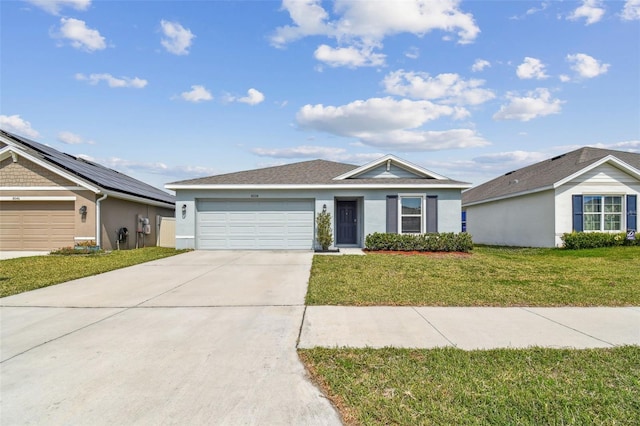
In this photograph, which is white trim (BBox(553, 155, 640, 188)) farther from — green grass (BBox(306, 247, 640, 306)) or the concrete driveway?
the concrete driveway

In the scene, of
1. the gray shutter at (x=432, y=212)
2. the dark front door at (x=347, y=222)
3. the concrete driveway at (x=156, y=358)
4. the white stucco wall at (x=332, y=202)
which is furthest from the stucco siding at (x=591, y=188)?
the concrete driveway at (x=156, y=358)

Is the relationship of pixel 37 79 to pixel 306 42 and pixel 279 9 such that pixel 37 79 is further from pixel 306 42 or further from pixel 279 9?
pixel 306 42

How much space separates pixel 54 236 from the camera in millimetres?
14203

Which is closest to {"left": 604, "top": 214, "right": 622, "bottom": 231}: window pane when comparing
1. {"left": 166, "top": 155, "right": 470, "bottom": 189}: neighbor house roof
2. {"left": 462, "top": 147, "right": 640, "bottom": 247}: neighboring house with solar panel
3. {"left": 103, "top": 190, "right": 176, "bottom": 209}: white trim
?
{"left": 462, "top": 147, "right": 640, "bottom": 247}: neighboring house with solar panel

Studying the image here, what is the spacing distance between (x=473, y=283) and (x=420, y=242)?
6382 mm

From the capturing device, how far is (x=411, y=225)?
14.5m

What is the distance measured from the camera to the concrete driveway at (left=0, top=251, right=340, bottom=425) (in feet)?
8.65

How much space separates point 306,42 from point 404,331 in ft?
43.7

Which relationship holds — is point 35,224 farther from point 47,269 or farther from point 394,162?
point 394,162

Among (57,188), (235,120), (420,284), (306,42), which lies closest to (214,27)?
(306,42)

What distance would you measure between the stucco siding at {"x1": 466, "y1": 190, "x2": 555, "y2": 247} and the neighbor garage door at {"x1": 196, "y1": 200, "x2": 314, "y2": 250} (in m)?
11.0

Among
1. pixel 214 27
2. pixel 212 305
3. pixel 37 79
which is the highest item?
pixel 214 27

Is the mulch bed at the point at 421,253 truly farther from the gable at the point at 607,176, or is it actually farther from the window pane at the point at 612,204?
the window pane at the point at 612,204

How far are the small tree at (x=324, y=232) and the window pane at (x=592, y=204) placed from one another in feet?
38.5
